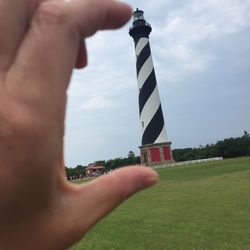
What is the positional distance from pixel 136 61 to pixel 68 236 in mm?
42236

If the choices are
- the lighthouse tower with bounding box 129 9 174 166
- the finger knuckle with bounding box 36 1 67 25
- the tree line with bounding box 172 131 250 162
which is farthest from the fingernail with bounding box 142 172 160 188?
the tree line with bounding box 172 131 250 162

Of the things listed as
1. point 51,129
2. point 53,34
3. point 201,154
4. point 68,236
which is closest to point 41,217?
point 68,236

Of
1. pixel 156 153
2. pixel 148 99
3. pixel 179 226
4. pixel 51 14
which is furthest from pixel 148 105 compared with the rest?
pixel 51 14

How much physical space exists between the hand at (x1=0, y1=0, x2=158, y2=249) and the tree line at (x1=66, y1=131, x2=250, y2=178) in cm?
4241

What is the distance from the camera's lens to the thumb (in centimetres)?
100

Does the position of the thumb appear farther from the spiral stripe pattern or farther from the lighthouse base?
the lighthouse base

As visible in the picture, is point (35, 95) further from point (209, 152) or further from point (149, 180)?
point (209, 152)

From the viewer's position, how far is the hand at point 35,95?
Result: 2.66 feet

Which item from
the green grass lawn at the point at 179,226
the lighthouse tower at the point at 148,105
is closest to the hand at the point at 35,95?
the green grass lawn at the point at 179,226

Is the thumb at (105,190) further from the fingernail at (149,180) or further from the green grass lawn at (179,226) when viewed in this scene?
the green grass lawn at (179,226)

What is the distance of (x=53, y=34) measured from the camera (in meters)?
0.84

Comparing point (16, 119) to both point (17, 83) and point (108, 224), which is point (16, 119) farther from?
point (108, 224)

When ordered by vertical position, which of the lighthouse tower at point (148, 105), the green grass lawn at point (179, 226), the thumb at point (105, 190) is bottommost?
the green grass lawn at point (179, 226)

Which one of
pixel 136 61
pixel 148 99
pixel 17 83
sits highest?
pixel 136 61
